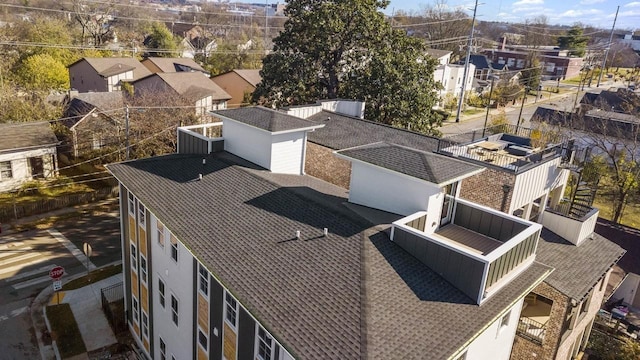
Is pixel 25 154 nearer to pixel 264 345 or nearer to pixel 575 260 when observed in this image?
pixel 264 345

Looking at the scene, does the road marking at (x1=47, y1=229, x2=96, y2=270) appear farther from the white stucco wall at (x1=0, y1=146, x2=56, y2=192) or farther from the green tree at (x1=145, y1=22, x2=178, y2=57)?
the green tree at (x1=145, y1=22, x2=178, y2=57)

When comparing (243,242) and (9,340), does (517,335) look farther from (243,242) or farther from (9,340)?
(9,340)

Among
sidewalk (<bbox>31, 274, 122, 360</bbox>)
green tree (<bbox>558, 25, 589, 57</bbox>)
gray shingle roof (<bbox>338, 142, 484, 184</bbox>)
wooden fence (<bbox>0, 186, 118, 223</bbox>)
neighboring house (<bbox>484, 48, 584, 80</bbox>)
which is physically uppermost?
green tree (<bbox>558, 25, 589, 57</bbox>)

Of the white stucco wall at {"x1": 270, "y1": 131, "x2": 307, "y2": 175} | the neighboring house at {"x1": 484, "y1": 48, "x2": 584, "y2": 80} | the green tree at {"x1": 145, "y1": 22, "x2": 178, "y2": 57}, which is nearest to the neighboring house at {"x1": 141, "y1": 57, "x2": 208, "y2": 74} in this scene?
the green tree at {"x1": 145, "y1": 22, "x2": 178, "y2": 57}

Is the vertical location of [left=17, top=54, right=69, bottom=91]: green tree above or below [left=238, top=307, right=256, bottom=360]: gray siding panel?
above

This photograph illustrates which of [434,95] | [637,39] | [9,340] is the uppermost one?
[637,39]

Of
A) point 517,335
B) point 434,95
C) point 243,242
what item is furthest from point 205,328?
point 434,95

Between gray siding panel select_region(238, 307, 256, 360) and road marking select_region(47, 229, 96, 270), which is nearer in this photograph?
gray siding panel select_region(238, 307, 256, 360)
